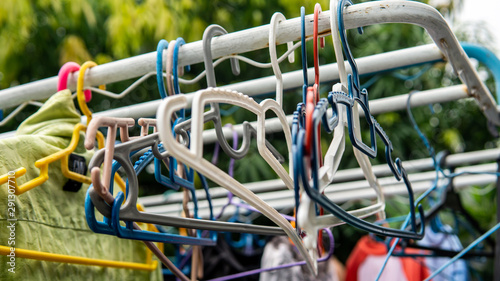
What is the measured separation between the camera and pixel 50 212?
57 centimetres

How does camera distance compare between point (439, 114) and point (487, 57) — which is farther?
point (439, 114)

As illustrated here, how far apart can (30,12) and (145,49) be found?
48 centimetres

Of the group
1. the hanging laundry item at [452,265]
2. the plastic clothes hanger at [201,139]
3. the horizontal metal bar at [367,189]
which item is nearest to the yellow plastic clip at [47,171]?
the plastic clothes hanger at [201,139]

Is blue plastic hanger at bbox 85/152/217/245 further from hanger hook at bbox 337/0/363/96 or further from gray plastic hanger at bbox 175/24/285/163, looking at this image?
hanger hook at bbox 337/0/363/96

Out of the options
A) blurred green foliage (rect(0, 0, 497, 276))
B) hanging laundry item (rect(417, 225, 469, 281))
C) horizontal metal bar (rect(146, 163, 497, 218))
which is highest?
blurred green foliage (rect(0, 0, 497, 276))

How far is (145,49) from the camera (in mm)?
2162

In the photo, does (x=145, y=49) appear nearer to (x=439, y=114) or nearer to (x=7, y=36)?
(x=7, y=36)

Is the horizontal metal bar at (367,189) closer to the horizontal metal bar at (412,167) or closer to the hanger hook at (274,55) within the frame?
the horizontal metal bar at (412,167)

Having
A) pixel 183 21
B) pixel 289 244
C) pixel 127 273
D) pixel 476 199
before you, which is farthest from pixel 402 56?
pixel 476 199

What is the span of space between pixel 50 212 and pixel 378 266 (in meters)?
1.02

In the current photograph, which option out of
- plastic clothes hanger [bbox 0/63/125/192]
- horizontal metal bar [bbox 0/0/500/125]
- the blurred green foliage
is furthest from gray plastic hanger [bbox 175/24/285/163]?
the blurred green foliage

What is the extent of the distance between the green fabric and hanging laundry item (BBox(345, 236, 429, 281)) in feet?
2.85

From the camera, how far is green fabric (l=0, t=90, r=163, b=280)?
517mm

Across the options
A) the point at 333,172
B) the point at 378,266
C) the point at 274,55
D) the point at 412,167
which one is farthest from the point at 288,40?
the point at 378,266
